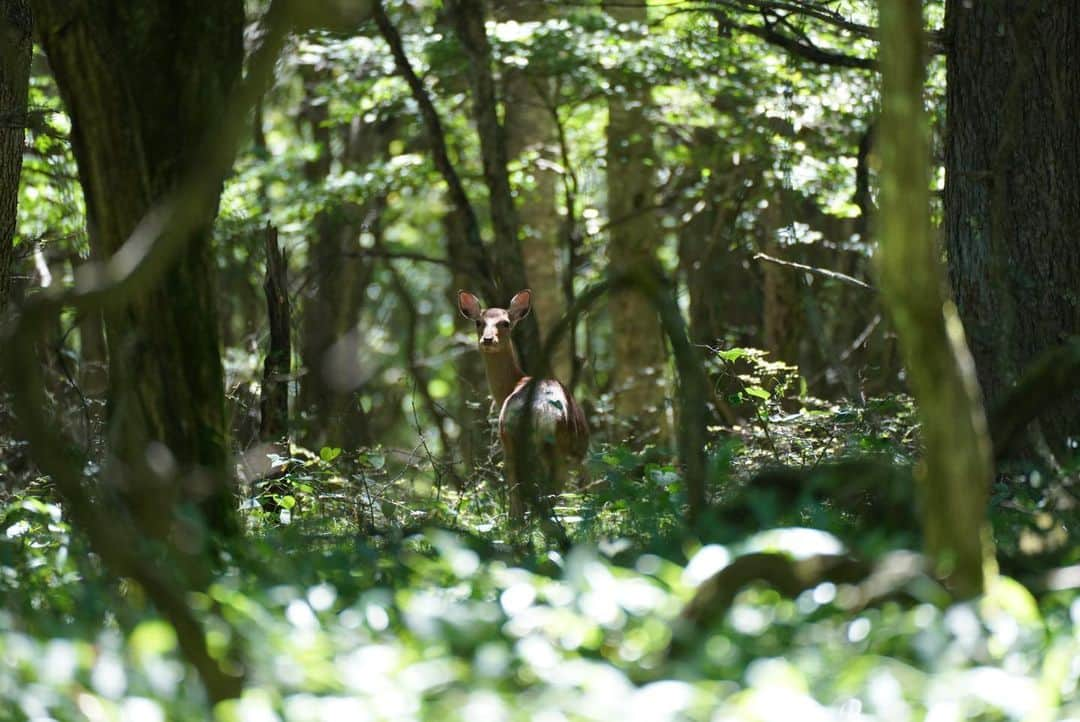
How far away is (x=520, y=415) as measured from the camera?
7.61 metres

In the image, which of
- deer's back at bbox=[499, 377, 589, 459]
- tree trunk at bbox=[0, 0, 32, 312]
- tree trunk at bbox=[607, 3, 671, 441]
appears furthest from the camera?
tree trunk at bbox=[607, 3, 671, 441]

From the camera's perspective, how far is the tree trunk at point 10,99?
788 cm

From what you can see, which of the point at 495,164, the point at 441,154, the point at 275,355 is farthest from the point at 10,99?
the point at 441,154

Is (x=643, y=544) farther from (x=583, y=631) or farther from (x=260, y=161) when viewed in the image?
(x=260, y=161)

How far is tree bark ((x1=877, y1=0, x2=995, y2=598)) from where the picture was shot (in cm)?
398

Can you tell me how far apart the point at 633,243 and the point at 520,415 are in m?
9.69

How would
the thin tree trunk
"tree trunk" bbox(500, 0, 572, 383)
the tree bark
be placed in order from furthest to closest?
"tree trunk" bbox(500, 0, 572, 383), the thin tree trunk, the tree bark

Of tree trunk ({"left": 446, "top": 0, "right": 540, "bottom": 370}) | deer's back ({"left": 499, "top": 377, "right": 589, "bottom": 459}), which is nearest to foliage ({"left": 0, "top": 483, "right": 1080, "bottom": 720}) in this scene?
deer's back ({"left": 499, "top": 377, "right": 589, "bottom": 459})

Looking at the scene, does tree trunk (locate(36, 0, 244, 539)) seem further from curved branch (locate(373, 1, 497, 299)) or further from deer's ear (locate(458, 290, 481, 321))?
curved branch (locate(373, 1, 497, 299))

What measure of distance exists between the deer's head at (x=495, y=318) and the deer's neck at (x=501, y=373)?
0.06 m

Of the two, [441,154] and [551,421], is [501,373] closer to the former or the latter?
[551,421]

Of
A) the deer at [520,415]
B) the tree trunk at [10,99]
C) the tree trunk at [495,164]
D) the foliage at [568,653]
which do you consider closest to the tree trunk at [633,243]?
the tree trunk at [495,164]

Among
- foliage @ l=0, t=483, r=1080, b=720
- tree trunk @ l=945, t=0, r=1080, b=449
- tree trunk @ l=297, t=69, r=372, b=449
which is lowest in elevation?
tree trunk @ l=297, t=69, r=372, b=449

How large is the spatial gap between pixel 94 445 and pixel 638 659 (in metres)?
4.48
